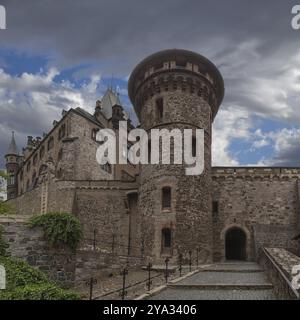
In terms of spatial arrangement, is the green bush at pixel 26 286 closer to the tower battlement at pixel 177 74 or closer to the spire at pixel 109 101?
the tower battlement at pixel 177 74

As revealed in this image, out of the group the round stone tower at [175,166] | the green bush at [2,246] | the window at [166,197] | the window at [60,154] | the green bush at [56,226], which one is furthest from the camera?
the window at [60,154]

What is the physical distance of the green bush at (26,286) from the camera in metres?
9.12

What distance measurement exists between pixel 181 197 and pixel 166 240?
8.61 feet

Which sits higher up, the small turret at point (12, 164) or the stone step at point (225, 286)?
the small turret at point (12, 164)

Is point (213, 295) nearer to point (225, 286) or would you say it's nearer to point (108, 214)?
point (225, 286)

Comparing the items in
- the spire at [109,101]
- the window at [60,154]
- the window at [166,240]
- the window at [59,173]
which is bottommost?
the window at [166,240]

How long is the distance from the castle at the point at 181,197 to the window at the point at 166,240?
57 millimetres

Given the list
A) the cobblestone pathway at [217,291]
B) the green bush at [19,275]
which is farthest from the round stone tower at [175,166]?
the green bush at [19,275]

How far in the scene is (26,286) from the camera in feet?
34.7

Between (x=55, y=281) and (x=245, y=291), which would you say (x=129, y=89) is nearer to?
(x=55, y=281)

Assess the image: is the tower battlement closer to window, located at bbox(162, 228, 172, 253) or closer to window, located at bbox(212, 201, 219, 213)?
window, located at bbox(212, 201, 219, 213)

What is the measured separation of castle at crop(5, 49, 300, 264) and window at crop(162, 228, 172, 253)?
57mm

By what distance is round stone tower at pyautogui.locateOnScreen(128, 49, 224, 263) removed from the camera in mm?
22703

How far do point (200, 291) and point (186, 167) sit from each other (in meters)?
11.8
